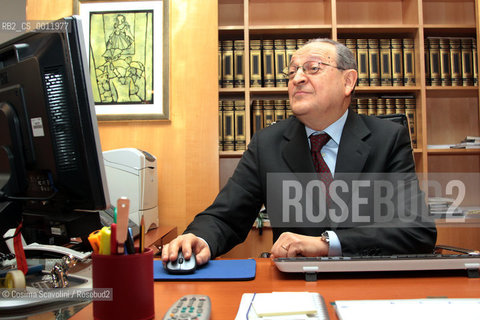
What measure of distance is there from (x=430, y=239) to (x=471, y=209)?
1.85 metres

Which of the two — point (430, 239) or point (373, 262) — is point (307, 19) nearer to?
point (430, 239)

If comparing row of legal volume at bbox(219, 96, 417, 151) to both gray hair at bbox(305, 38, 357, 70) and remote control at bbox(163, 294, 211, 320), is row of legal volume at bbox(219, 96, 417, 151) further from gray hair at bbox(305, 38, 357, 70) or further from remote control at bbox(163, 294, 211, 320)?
remote control at bbox(163, 294, 211, 320)

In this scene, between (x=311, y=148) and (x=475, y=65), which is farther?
(x=475, y=65)

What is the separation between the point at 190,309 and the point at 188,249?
37 cm

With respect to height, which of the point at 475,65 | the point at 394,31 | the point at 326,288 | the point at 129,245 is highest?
the point at 394,31

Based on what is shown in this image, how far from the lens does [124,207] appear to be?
1.70 feet

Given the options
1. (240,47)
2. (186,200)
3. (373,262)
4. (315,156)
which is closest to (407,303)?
(373,262)

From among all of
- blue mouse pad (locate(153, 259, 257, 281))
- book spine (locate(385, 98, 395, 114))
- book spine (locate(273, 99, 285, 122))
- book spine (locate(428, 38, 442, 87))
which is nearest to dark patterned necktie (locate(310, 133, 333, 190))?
blue mouse pad (locate(153, 259, 257, 281))

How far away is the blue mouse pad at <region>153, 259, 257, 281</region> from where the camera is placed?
2.88 ft

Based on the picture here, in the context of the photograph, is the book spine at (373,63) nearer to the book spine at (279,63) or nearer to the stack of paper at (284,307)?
the book spine at (279,63)

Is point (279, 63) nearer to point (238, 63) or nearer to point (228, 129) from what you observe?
point (238, 63)

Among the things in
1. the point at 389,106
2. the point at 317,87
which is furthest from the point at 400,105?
the point at 317,87

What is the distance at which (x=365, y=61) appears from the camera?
2.70 m

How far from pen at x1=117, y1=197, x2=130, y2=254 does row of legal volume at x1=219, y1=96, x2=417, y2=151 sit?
2.15m
